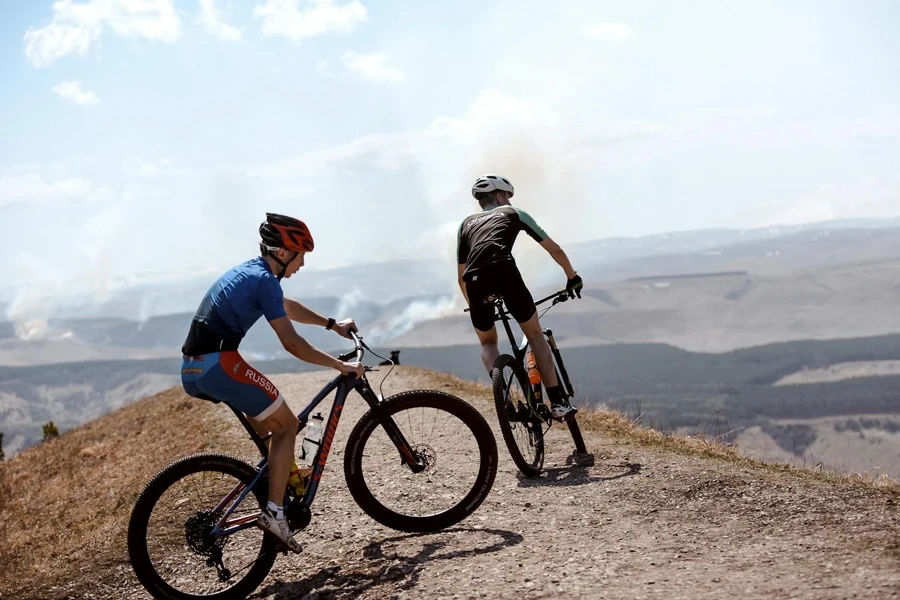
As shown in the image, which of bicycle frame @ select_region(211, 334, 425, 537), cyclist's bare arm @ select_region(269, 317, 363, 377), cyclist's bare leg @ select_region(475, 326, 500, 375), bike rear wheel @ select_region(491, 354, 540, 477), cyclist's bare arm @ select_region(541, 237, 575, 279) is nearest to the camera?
cyclist's bare arm @ select_region(269, 317, 363, 377)

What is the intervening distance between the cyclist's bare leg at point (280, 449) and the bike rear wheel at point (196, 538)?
162 millimetres

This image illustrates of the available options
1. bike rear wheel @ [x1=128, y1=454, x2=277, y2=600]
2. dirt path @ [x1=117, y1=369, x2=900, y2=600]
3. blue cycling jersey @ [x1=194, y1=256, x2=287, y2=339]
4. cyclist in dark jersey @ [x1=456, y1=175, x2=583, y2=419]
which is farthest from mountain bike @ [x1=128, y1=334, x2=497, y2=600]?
cyclist in dark jersey @ [x1=456, y1=175, x2=583, y2=419]

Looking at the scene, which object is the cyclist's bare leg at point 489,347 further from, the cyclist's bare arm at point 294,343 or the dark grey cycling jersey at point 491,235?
the cyclist's bare arm at point 294,343

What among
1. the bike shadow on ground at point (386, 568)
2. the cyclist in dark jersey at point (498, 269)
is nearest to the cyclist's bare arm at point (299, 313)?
the bike shadow on ground at point (386, 568)

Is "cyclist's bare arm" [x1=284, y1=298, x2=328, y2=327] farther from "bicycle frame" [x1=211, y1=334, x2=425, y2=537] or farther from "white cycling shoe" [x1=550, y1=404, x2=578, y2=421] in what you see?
"white cycling shoe" [x1=550, y1=404, x2=578, y2=421]

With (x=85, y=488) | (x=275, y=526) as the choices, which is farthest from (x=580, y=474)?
(x=85, y=488)

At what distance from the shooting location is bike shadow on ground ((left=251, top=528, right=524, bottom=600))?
5.84 meters

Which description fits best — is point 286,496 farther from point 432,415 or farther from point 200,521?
point 432,415

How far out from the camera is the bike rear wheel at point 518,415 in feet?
26.2

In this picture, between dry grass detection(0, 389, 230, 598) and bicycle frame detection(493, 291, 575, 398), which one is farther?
bicycle frame detection(493, 291, 575, 398)

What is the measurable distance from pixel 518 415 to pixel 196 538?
342cm

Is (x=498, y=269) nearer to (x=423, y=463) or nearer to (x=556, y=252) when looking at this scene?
(x=556, y=252)

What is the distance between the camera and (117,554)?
7.40 meters

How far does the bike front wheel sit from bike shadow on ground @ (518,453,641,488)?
1.53m
